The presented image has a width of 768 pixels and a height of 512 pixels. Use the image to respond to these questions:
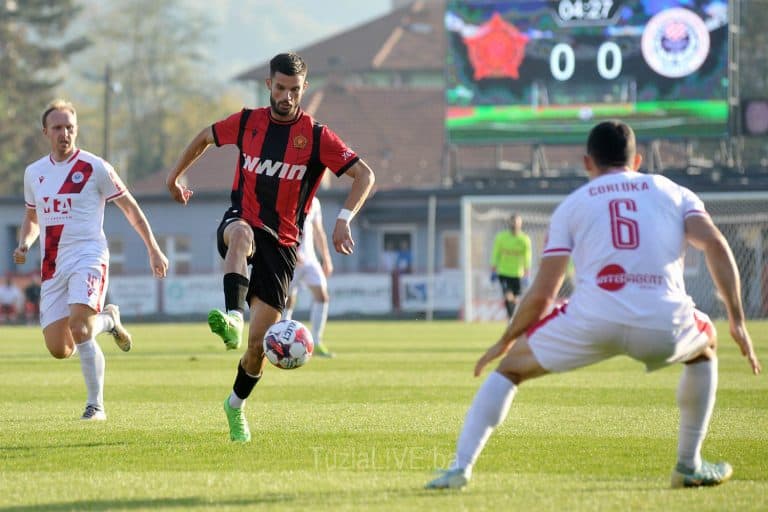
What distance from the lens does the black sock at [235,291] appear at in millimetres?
7977

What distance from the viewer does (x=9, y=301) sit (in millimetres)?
40969

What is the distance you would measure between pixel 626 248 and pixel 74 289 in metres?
4.76

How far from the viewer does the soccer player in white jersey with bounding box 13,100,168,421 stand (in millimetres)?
9719

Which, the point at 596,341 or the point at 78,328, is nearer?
the point at 596,341

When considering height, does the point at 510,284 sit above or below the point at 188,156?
below

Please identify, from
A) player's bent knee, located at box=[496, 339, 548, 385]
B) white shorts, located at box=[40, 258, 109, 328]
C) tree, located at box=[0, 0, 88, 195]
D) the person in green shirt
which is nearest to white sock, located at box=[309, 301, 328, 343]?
the person in green shirt

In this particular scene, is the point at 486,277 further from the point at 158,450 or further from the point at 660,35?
the point at 158,450

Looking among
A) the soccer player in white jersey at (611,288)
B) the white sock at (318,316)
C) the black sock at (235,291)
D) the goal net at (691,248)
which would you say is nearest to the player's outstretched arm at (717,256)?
the soccer player in white jersey at (611,288)

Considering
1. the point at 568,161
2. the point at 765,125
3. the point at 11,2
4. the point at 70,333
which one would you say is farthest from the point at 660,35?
the point at 11,2

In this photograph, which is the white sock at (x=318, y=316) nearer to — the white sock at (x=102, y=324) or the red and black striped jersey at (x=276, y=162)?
the white sock at (x=102, y=324)

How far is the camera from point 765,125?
34.9 meters

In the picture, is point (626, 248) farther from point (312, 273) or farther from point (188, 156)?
point (312, 273)

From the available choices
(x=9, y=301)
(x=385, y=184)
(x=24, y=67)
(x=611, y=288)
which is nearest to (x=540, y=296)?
(x=611, y=288)

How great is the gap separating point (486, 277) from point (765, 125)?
26.5ft
